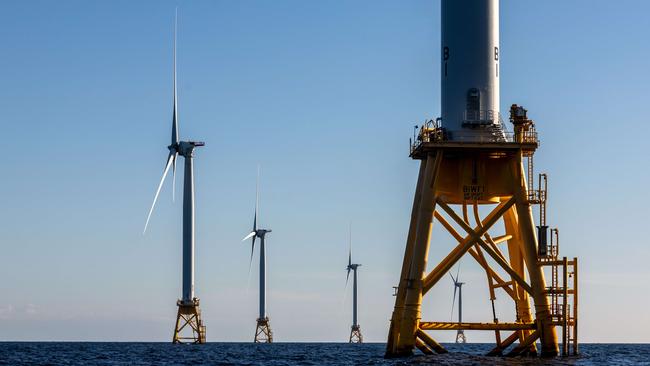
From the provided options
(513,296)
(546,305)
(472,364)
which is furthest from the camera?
(513,296)

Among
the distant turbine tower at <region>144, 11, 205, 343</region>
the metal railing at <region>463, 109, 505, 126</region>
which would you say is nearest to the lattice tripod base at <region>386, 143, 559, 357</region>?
the metal railing at <region>463, 109, 505, 126</region>

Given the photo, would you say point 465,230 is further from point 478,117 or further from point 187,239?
point 187,239

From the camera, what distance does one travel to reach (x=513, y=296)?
75.1 m

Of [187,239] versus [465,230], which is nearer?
[465,230]

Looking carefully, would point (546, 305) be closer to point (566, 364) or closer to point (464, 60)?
point (566, 364)

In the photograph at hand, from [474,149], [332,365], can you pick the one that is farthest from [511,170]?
[332,365]

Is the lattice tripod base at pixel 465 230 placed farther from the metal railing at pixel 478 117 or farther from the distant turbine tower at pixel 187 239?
the distant turbine tower at pixel 187 239

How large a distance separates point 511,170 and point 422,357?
11.8 metres

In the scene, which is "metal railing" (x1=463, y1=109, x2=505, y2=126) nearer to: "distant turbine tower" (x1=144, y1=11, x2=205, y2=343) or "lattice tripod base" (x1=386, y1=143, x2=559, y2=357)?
"lattice tripod base" (x1=386, y1=143, x2=559, y2=357)

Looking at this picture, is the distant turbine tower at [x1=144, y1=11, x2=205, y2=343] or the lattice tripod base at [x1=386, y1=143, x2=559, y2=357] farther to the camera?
the distant turbine tower at [x1=144, y1=11, x2=205, y2=343]

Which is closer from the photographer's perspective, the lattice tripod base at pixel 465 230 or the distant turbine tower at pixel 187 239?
the lattice tripod base at pixel 465 230

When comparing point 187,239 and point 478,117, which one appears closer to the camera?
point 478,117

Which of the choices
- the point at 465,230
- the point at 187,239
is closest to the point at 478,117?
the point at 465,230

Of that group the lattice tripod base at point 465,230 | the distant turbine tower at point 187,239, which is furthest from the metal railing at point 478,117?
the distant turbine tower at point 187,239
